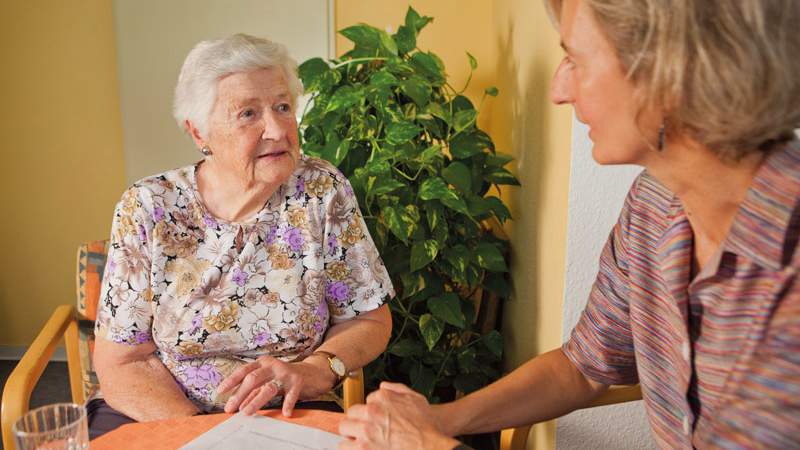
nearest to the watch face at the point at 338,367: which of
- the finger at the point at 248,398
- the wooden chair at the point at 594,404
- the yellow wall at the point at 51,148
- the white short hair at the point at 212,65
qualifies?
the finger at the point at 248,398

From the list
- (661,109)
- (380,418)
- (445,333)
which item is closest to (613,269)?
(661,109)

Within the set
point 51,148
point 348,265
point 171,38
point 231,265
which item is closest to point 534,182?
point 348,265

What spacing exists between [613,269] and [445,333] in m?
1.20

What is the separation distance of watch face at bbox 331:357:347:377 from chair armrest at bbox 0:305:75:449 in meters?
0.64

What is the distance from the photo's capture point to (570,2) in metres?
0.94

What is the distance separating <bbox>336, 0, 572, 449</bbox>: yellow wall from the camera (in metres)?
1.68

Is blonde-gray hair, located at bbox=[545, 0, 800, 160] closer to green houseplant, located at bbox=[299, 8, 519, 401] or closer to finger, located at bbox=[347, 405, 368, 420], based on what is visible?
finger, located at bbox=[347, 405, 368, 420]

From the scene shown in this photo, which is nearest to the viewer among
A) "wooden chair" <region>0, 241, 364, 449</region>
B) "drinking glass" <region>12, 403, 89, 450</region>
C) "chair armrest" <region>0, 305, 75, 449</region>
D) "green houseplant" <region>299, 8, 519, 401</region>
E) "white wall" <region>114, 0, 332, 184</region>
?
"drinking glass" <region>12, 403, 89, 450</region>

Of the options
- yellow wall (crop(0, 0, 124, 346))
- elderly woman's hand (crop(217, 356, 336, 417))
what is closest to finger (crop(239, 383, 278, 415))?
elderly woman's hand (crop(217, 356, 336, 417))

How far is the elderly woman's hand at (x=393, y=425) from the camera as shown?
1015 mm

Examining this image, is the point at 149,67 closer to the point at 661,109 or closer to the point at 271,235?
the point at 271,235

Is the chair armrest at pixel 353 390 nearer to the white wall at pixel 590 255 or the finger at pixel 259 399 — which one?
the finger at pixel 259 399

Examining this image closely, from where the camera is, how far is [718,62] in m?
0.80

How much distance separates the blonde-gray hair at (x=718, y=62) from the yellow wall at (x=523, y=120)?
2.10 ft
